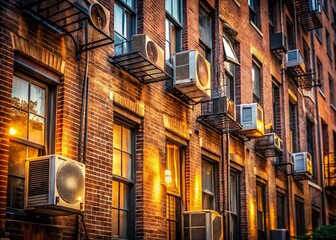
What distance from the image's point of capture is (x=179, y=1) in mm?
14039

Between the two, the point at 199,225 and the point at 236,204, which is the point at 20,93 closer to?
the point at 199,225

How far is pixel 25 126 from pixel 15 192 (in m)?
0.94

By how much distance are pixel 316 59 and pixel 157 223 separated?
60.1ft

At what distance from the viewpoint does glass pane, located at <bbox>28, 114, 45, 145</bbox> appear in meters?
8.71

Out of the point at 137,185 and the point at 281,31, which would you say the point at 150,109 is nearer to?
the point at 137,185

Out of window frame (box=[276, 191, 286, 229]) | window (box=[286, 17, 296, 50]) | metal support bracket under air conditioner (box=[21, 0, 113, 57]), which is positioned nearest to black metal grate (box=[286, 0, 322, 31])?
window (box=[286, 17, 296, 50])

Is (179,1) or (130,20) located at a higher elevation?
(179,1)

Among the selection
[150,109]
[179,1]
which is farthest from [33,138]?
[179,1]

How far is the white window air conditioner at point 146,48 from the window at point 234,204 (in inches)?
229

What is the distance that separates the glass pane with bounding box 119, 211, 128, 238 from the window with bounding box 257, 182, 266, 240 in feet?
25.4

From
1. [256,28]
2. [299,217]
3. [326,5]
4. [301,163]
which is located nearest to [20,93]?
[256,28]

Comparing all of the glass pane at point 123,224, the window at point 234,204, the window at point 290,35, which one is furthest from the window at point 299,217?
the glass pane at point 123,224

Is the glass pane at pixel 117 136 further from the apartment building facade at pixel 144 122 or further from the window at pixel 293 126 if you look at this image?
the window at pixel 293 126

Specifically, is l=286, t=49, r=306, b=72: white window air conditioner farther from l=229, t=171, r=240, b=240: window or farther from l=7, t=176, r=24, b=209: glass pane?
l=7, t=176, r=24, b=209: glass pane
